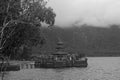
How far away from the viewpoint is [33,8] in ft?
72.8

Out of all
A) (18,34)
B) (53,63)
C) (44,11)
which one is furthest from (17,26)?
(53,63)

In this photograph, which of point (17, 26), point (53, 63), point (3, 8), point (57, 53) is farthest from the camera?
point (57, 53)

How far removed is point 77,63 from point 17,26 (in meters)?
108

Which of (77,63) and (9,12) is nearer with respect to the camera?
(9,12)

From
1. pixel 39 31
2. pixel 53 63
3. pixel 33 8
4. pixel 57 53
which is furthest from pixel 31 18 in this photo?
pixel 57 53

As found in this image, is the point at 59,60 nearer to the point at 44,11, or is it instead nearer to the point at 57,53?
the point at 57,53

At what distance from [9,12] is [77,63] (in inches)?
4329

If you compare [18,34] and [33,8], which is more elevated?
[33,8]

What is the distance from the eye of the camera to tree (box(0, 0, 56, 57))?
21734 mm

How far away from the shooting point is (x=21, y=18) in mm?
22078

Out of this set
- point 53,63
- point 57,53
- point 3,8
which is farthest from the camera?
point 57,53

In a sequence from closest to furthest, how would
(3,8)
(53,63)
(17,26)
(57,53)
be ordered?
(3,8)
(17,26)
(53,63)
(57,53)

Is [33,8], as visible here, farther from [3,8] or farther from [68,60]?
[68,60]

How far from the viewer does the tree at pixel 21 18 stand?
71.3ft
